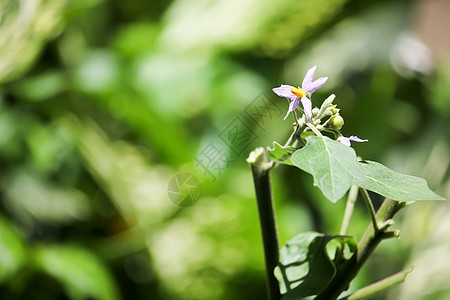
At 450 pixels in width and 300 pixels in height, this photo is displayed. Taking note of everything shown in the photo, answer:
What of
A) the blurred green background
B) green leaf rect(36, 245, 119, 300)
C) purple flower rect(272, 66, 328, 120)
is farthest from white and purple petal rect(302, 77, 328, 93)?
green leaf rect(36, 245, 119, 300)

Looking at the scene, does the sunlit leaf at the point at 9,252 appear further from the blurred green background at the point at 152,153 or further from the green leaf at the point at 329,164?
the green leaf at the point at 329,164

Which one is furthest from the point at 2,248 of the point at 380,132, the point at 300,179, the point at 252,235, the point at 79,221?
the point at 380,132

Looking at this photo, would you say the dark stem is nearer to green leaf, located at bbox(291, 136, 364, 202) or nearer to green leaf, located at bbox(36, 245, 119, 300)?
green leaf, located at bbox(291, 136, 364, 202)

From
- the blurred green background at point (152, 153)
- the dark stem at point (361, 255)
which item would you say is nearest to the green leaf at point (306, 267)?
the dark stem at point (361, 255)

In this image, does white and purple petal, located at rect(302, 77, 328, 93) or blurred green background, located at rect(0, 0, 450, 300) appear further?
blurred green background, located at rect(0, 0, 450, 300)

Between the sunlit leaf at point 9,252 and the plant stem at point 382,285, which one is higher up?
the sunlit leaf at point 9,252

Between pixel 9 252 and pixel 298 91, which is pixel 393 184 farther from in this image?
pixel 9 252

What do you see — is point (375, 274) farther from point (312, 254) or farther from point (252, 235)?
point (312, 254)

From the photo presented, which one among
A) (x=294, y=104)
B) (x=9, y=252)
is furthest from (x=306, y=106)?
(x=9, y=252)
